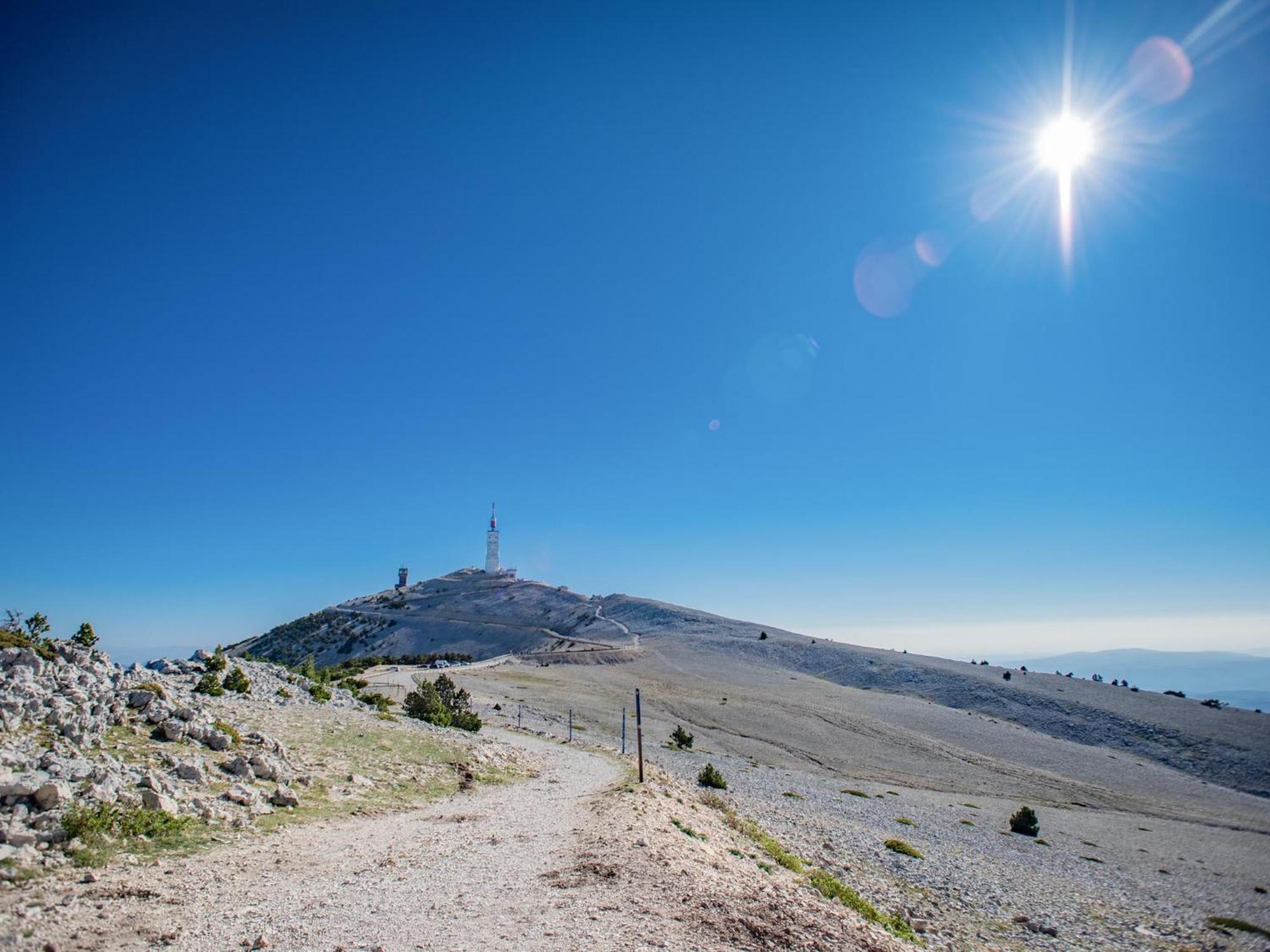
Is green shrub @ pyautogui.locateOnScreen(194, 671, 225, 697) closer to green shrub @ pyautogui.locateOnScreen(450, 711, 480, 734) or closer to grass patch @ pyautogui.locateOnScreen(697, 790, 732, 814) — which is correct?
green shrub @ pyautogui.locateOnScreen(450, 711, 480, 734)

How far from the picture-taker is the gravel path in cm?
752

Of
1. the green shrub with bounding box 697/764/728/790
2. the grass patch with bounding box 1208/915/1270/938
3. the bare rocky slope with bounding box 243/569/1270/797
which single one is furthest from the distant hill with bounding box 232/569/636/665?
the grass patch with bounding box 1208/915/1270/938

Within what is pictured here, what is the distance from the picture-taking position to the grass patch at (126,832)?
9.09 metres

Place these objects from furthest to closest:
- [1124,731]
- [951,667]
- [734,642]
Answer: [734,642]
[951,667]
[1124,731]

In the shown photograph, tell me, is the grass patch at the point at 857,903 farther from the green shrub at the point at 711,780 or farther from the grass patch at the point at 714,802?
the green shrub at the point at 711,780

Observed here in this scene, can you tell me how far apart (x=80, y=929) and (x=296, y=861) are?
3.27 meters

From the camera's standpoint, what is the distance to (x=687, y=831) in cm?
1413

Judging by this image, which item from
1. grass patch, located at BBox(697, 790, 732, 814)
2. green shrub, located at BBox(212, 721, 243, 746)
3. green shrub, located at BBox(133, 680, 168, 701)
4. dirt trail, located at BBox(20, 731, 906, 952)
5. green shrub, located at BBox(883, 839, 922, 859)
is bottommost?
green shrub, located at BBox(883, 839, 922, 859)

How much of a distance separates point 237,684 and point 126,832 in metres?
16.9

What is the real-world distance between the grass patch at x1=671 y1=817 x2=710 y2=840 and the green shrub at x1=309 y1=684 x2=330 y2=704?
775 inches

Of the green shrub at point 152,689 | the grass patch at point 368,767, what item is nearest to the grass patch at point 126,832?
the grass patch at point 368,767

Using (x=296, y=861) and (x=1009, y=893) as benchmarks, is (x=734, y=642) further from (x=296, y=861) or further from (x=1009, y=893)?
(x=296, y=861)

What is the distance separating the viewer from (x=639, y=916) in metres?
8.46

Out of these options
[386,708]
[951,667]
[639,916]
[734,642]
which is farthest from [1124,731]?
[639,916]
